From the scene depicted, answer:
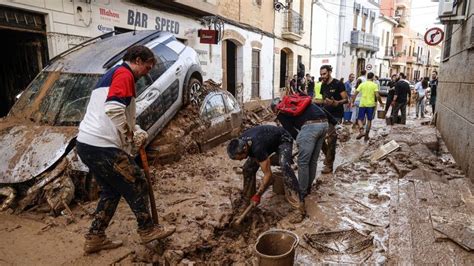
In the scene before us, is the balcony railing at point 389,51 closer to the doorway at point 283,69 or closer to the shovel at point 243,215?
the doorway at point 283,69

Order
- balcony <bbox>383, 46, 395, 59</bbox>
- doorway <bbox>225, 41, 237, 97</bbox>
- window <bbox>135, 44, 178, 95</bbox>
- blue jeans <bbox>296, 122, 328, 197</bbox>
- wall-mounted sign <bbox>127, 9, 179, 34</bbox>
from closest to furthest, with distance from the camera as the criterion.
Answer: blue jeans <bbox>296, 122, 328, 197</bbox>
window <bbox>135, 44, 178, 95</bbox>
wall-mounted sign <bbox>127, 9, 179, 34</bbox>
doorway <bbox>225, 41, 237, 97</bbox>
balcony <bbox>383, 46, 395, 59</bbox>

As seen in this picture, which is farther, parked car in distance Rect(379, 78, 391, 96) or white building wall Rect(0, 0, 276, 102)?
parked car in distance Rect(379, 78, 391, 96)

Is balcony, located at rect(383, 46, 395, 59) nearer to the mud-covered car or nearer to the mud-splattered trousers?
the mud-covered car

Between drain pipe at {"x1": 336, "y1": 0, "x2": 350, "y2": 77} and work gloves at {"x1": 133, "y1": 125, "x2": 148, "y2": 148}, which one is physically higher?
drain pipe at {"x1": 336, "y1": 0, "x2": 350, "y2": 77}

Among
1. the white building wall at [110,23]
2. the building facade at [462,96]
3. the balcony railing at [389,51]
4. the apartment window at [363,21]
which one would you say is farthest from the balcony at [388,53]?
the building facade at [462,96]

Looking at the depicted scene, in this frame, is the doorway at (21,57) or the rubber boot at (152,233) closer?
the rubber boot at (152,233)

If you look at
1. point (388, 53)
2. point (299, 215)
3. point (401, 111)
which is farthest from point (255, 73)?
point (388, 53)

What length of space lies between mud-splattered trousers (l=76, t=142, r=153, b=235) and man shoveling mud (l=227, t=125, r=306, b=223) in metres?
0.99

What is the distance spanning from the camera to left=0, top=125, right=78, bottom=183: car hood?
398 centimetres

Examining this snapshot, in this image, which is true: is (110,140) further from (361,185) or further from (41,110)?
(361,185)

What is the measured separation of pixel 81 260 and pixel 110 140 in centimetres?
123

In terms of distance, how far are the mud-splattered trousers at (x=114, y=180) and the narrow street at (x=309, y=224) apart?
1.29 feet

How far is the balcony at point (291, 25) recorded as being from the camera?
56.4 feet

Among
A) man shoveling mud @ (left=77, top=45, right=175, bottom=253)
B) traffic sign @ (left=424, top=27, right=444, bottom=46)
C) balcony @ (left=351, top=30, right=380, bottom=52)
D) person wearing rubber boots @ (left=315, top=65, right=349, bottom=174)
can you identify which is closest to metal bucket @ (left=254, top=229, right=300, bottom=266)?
man shoveling mud @ (left=77, top=45, right=175, bottom=253)
